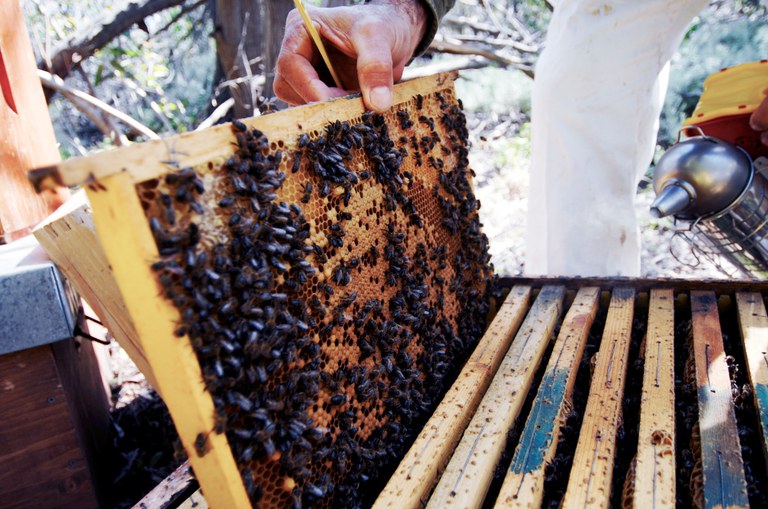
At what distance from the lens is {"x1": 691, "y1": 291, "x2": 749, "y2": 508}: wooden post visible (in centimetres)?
151

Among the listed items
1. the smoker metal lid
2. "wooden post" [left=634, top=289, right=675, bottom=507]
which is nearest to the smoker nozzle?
"wooden post" [left=634, top=289, right=675, bottom=507]

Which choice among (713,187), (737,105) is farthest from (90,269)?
(737,105)

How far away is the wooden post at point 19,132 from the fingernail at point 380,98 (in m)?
1.84

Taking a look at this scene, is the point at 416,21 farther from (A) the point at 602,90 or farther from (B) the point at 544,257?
(B) the point at 544,257

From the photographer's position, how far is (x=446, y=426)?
1.88 metres

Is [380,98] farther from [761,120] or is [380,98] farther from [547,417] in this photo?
[761,120]

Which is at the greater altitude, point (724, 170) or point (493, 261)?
point (724, 170)

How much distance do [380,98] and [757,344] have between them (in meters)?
1.87

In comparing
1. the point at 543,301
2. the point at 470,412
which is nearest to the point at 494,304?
the point at 543,301

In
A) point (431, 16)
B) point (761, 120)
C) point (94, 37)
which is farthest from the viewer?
point (94, 37)

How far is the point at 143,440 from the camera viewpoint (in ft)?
9.72

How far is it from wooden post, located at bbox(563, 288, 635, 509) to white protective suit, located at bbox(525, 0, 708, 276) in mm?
1596

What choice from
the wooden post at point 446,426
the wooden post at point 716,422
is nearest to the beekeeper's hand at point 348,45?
the wooden post at point 446,426

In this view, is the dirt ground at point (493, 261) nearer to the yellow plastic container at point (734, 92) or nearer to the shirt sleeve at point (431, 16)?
the shirt sleeve at point (431, 16)
